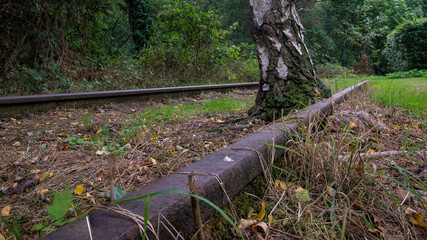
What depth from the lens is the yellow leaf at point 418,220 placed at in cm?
131

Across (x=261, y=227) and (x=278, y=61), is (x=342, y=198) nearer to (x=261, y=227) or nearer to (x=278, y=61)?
(x=261, y=227)

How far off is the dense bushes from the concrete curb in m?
18.6

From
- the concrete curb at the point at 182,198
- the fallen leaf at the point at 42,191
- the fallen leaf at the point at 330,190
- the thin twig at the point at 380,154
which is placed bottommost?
the fallen leaf at the point at 330,190

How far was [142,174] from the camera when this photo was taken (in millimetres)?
1700

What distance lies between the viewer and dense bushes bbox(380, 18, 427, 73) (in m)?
15.5

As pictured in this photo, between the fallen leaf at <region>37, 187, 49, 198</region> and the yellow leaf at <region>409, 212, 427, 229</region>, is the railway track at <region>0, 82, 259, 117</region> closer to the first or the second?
the fallen leaf at <region>37, 187, 49, 198</region>

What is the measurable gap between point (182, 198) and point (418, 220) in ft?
3.87

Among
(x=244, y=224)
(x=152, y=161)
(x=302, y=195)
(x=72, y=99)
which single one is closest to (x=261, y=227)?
(x=244, y=224)

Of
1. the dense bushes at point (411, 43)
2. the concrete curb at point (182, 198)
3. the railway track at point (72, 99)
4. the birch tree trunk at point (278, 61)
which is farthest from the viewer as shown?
the dense bushes at point (411, 43)

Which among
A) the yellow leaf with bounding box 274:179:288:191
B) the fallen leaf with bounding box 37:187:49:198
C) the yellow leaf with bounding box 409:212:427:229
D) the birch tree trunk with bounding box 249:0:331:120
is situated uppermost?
the birch tree trunk with bounding box 249:0:331:120

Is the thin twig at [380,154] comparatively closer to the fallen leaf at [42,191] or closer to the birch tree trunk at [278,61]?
the birch tree trunk at [278,61]

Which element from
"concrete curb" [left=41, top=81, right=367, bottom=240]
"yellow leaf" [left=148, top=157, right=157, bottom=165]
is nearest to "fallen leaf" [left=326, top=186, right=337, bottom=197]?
"concrete curb" [left=41, top=81, right=367, bottom=240]

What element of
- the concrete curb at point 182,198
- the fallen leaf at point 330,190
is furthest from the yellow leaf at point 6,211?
the fallen leaf at point 330,190

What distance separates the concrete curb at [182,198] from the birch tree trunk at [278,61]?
131 cm
